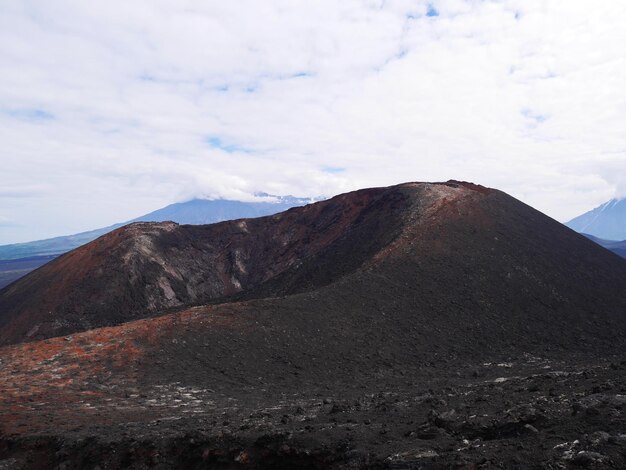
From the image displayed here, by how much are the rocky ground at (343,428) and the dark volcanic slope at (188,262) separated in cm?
1663

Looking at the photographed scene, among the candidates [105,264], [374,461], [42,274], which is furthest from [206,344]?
[42,274]

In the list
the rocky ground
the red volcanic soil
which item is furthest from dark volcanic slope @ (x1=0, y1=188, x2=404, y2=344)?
the rocky ground

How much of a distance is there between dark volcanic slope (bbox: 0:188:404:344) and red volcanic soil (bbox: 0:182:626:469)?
0.34 m

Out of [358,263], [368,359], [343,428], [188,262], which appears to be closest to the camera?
[343,428]

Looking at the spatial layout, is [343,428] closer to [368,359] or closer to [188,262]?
[368,359]

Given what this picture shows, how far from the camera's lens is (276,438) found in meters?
9.29

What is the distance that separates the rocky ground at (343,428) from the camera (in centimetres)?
716

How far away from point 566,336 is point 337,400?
14.7 metres

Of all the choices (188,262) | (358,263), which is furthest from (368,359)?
(188,262)

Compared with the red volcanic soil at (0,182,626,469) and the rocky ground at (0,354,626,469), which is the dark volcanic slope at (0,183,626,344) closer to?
the red volcanic soil at (0,182,626,469)

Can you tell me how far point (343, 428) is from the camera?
973 centimetres

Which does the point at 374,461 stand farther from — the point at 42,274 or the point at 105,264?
the point at 42,274

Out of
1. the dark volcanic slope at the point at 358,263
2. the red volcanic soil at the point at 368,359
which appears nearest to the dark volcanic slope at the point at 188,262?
the dark volcanic slope at the point at 358,263

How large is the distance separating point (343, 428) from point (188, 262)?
45.4 metres
